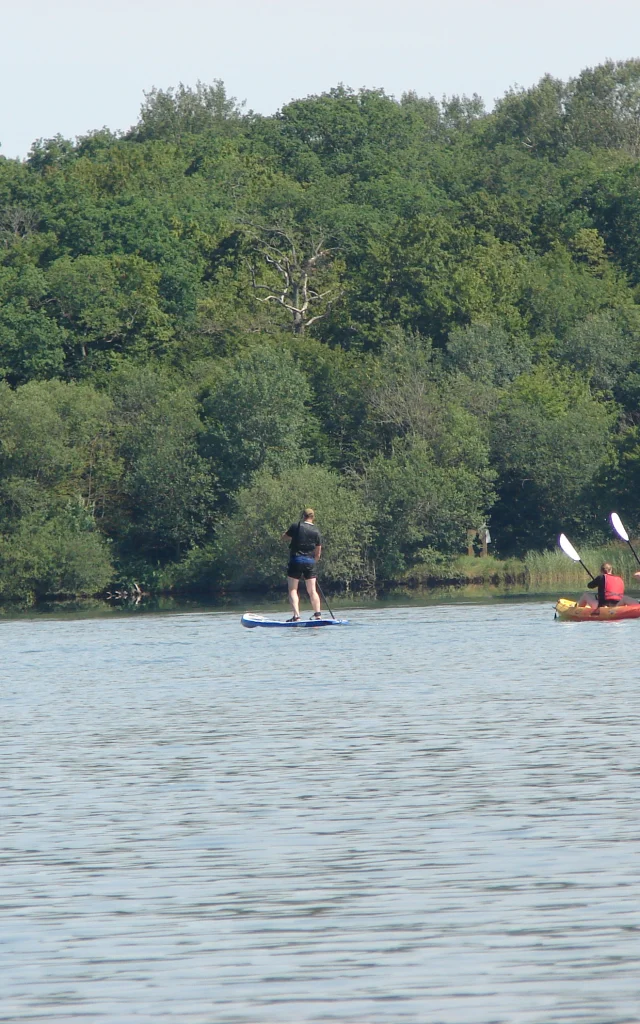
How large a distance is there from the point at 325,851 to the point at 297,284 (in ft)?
275

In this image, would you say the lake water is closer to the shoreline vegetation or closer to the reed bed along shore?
the reed bed along shore

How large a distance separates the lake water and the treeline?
Result: 51123 millimetres

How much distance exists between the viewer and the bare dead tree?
9281 cm

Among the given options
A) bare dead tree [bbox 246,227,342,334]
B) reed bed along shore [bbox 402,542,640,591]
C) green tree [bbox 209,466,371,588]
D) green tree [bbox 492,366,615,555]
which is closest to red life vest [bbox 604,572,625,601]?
reed bed along shore [bbox 402,542,640,591]

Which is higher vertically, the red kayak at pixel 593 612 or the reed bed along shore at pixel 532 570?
the reed bed along shore at pixel 532 570

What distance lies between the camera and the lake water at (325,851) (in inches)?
315

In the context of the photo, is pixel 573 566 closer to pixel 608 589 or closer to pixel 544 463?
pixel 544 463

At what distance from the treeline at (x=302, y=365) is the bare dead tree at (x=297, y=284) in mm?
176

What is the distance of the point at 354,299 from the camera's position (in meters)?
90.3

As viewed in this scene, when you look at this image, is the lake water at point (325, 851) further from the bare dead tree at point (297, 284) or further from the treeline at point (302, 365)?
the bare dead tree at point (297, 284)

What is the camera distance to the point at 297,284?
9394 centimetres

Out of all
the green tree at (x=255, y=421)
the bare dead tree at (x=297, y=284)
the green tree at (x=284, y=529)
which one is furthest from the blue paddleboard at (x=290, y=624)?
the bare dead tree at (x=297, y=284)

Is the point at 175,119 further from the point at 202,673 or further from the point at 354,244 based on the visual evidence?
the point at 202,673

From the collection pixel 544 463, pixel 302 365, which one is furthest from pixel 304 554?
pixel 302 365
